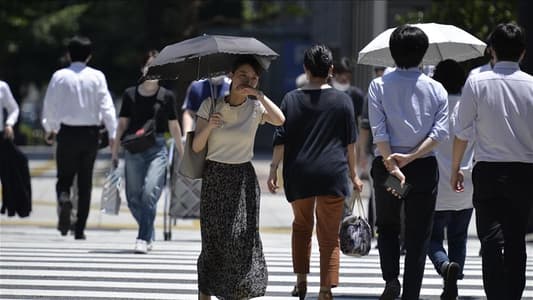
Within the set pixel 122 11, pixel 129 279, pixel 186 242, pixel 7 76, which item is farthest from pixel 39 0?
pixel 129 279

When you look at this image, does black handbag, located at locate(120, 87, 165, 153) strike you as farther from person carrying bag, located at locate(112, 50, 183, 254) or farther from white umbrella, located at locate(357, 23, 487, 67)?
white umbrella, located at locate(357, 23, 487, 67)

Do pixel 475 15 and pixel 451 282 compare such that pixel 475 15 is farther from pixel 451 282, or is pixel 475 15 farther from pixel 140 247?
pixel 451 282

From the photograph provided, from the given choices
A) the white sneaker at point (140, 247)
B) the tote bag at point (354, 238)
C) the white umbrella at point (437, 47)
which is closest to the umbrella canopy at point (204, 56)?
the tote bag at point (354, 238)

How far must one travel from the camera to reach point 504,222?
7.82 meters

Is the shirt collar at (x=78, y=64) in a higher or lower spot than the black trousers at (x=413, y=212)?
lower

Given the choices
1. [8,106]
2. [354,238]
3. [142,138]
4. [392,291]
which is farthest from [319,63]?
[8,106]

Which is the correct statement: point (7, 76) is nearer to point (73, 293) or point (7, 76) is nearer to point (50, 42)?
point (50, 42)

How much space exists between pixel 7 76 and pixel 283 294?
4515 centimetres

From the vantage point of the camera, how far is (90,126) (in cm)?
1350

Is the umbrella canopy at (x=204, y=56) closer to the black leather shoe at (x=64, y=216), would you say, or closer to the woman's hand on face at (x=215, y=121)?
the woman's hand on face at (x=215, y=121)

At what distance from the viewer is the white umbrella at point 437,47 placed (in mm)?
9922

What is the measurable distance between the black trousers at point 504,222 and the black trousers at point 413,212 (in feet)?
1.11

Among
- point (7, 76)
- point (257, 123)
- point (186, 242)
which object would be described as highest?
point (257, 123)

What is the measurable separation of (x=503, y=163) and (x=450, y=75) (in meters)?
1.72
